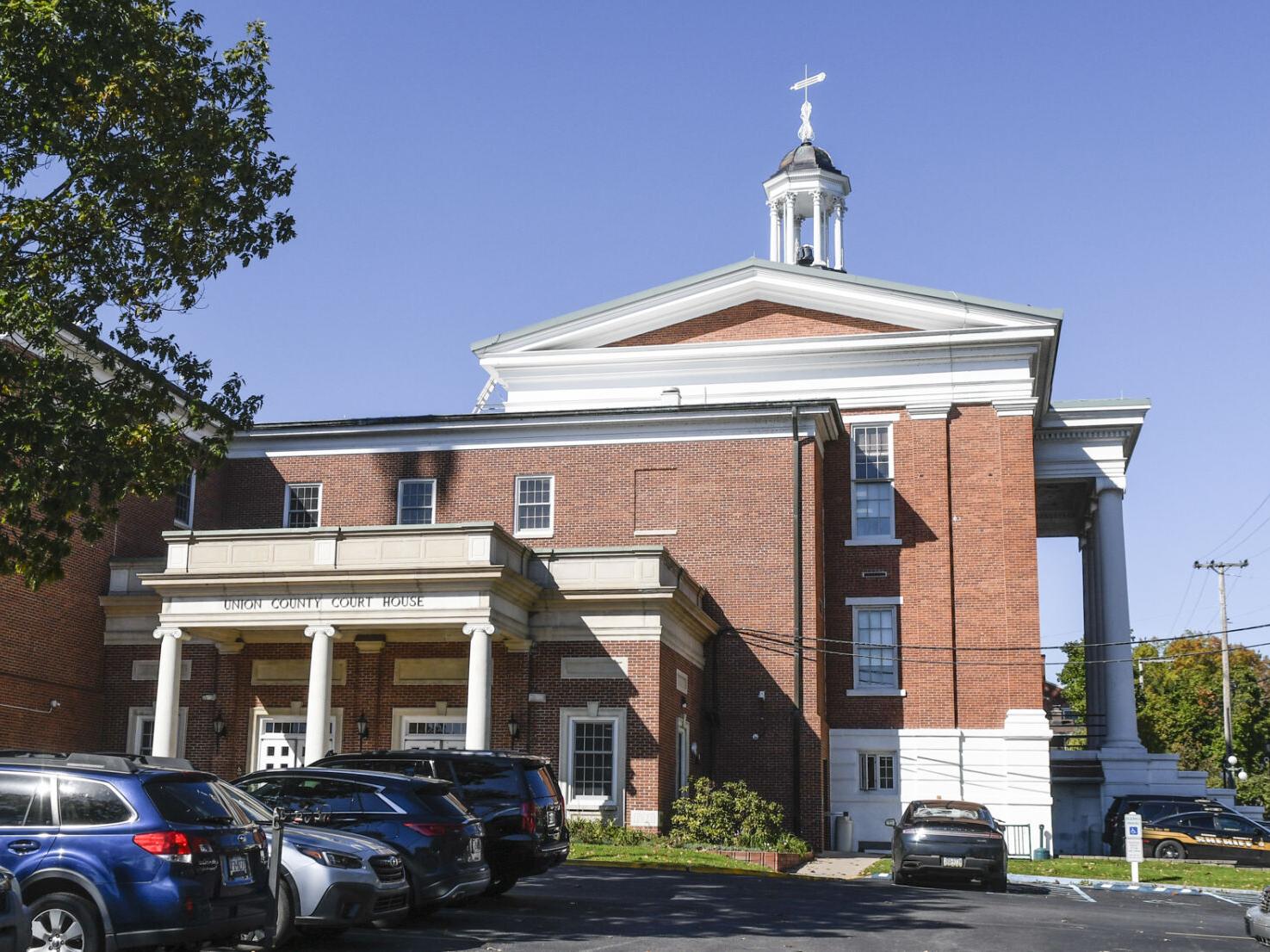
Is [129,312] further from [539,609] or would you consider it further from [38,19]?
[539,609]

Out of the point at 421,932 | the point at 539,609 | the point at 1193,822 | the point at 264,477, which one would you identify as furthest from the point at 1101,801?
the point at 421,932

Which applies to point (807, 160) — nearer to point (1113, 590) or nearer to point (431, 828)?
point (1113, 590)

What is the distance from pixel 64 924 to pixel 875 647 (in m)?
28.2

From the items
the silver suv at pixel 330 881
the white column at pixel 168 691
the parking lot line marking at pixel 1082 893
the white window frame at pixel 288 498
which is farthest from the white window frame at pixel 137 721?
the parking lot line marking at pixel 1082 893

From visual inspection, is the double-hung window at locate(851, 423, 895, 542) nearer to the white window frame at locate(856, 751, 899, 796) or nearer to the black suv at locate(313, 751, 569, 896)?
the white window frame at locate(856, 751, 899, 796)

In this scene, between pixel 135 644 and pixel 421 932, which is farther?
pixel 135 644

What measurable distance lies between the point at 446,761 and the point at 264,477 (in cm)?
2152

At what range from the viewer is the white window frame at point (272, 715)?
3155 centimetres

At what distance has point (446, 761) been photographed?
18062 millimetres

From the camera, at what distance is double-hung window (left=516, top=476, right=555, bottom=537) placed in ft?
117

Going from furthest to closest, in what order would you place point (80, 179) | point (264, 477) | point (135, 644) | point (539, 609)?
point (264, 477) < point (135, 644) < point (539, 609) < point (80, 179)

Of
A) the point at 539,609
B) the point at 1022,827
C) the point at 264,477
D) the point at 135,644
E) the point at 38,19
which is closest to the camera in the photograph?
the point at 38,19

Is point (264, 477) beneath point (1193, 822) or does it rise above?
above

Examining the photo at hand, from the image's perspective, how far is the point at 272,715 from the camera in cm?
3169
